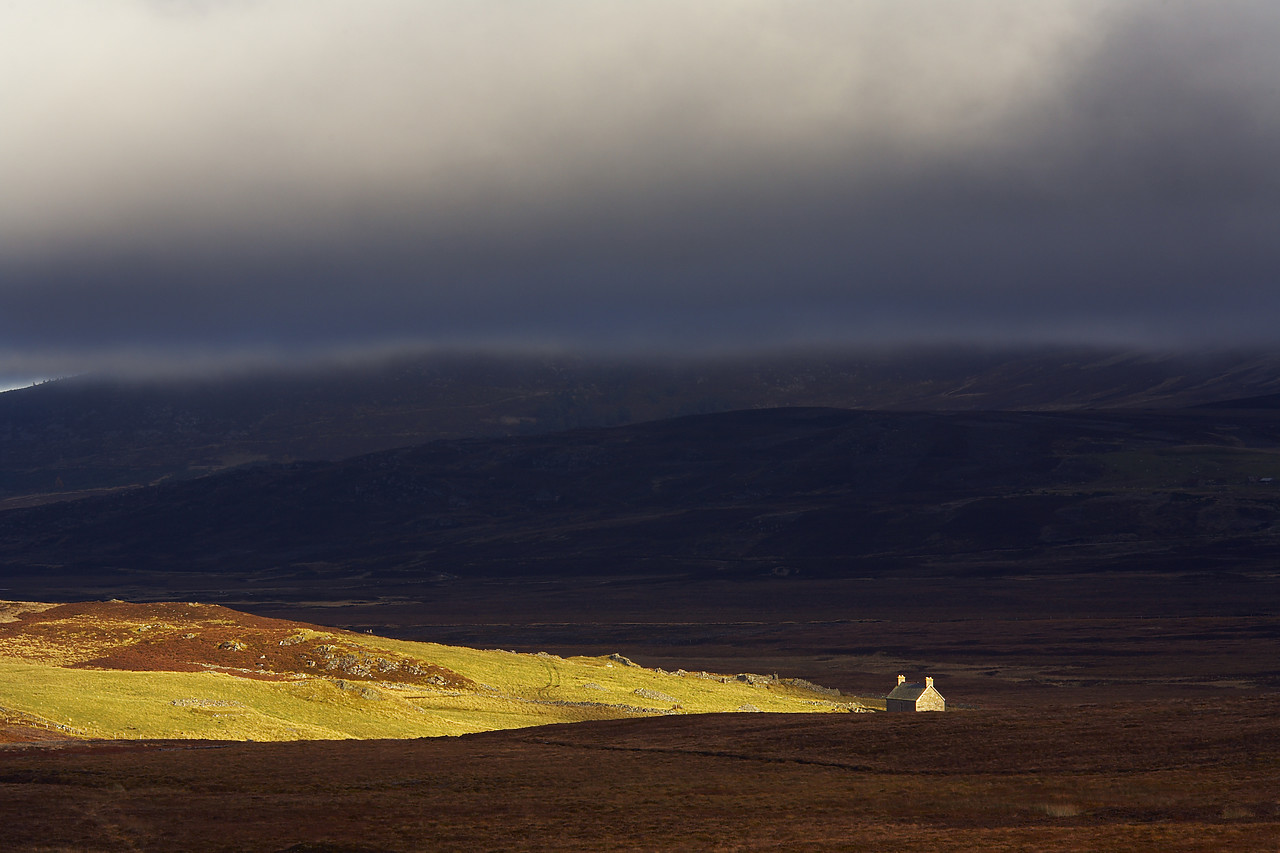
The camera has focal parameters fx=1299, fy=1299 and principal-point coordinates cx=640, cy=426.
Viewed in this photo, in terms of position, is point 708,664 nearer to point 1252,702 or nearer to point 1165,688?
point 1165,688

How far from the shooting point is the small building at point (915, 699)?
8156cm

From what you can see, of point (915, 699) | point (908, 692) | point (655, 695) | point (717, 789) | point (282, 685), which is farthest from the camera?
point (655, 695)

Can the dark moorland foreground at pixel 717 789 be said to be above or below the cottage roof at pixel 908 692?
above

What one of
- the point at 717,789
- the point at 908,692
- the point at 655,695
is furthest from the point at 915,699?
the point at 717,789

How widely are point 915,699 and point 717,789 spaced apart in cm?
4134

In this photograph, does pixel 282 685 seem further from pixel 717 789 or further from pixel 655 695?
pixel 717 789

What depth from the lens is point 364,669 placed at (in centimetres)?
9925

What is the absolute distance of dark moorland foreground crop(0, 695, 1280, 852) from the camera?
112ft

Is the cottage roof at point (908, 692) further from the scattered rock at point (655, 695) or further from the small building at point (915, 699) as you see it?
the scattered rock at point (655, 695)

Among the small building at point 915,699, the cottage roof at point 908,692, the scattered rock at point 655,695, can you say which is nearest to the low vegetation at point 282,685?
the scattered rock at point 655,695

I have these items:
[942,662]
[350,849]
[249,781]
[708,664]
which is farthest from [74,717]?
[942,662]

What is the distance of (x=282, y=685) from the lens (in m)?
80.1

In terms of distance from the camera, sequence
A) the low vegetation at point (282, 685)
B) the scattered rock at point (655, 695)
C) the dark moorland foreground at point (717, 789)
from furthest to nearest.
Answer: the scattered rock at point (655, 695) → the low vegetation at point (282, 685) → the dark moorland foreground at point (717, 789)

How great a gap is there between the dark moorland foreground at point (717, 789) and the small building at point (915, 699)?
21813 millimetres
